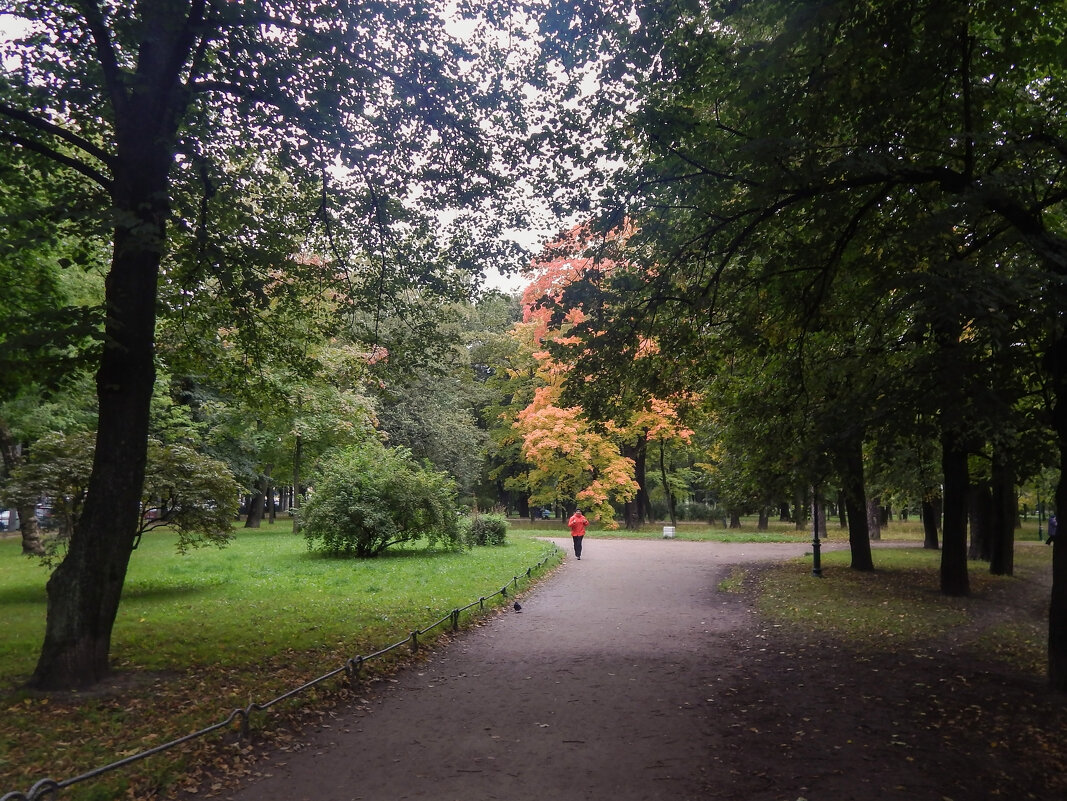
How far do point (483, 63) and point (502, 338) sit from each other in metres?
35.7

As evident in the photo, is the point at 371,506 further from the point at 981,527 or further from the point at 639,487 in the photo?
the point at 981,527

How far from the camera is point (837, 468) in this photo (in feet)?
26.3

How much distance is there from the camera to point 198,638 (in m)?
9.77

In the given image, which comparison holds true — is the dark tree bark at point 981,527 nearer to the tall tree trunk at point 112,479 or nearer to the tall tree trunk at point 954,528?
the tall tree trunk at point 954,528

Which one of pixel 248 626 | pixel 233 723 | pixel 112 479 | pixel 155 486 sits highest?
pixel 112 479

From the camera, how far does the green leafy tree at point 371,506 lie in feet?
66.1

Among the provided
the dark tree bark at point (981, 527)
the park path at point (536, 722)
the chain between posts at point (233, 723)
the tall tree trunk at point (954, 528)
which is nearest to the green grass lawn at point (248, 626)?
the chain between posts at point (233, 723)

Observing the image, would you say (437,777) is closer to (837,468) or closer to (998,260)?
(837,468)

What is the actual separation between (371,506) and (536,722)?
14487 mm

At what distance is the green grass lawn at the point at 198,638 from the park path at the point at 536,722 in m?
1.02

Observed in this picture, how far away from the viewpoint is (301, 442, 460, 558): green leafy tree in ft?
66.1

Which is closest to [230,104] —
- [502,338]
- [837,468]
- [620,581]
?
[837,468]

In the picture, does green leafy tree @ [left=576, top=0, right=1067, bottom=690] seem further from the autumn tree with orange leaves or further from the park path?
the autumn tree with orange leaves

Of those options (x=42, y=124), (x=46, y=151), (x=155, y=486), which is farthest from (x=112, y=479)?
(x=155, y=486)
